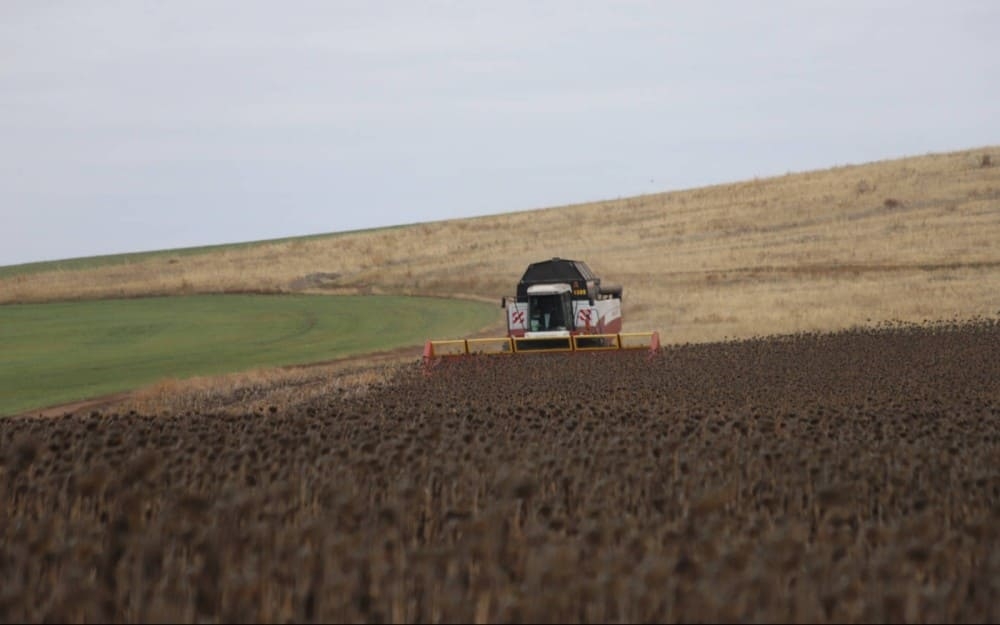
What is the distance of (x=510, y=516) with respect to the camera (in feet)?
26.2

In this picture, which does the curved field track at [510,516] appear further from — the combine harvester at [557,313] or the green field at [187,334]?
the green field at [187,334]

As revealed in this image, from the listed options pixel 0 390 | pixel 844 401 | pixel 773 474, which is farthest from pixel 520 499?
pixel 0 390

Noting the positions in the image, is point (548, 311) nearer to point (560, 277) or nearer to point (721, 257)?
point (560, 277)

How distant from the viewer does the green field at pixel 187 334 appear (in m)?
32.3

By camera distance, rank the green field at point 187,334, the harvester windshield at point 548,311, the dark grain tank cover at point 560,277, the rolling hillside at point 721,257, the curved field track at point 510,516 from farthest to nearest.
Answer: the rolling hillside at point 721,257, the dark grain tank cover at point 560,277, the harvester windshield at point 548,311, the green field at point 187,334, the curved field track at point 510,516

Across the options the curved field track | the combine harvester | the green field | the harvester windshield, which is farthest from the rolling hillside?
the curved field track

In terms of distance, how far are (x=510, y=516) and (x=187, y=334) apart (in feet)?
127

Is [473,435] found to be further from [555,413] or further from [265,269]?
[265,269]

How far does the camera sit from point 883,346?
93.0ft

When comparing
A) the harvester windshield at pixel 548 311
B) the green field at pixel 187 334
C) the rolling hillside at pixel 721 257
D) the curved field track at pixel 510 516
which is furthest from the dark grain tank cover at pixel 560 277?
the curved field track at pixel 510 516

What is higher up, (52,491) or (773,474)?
(52,491)

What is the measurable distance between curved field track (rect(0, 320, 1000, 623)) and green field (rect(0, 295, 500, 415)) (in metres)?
16.2

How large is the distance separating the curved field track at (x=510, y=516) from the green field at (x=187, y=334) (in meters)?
16.2

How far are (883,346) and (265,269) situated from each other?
53616 millimetres
